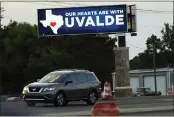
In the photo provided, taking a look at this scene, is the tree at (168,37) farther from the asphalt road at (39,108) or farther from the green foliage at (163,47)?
the asphalt road at (39,108)

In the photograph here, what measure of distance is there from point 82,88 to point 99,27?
18.9ft

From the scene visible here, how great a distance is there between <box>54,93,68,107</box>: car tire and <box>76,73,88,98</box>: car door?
0.60m

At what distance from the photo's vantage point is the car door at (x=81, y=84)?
18.9 meters

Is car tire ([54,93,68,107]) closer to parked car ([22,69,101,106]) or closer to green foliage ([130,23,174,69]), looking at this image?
parked car ([22,69,101,106])

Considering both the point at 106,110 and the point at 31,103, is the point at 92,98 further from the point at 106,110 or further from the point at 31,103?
the point at 106,110

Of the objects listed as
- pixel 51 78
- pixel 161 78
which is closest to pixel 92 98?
pixel 51 78

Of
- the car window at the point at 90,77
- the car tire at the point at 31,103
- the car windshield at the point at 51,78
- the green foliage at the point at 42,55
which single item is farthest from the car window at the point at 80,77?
the car tire at the point at 31,103

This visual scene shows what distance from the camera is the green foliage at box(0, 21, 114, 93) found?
19.1 meters

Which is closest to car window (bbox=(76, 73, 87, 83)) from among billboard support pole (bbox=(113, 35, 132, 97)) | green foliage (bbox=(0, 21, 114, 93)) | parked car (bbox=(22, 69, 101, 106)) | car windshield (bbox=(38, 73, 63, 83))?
parked car (bbox=(22, 69, 101, 106))

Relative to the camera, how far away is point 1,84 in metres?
18.0

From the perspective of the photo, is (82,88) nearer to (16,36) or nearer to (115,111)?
(16,36)

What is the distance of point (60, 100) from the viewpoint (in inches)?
742

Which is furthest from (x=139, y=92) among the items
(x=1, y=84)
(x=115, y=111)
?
(x=115, y=111)

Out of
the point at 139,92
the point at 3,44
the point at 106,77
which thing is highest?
the point at 3,44
